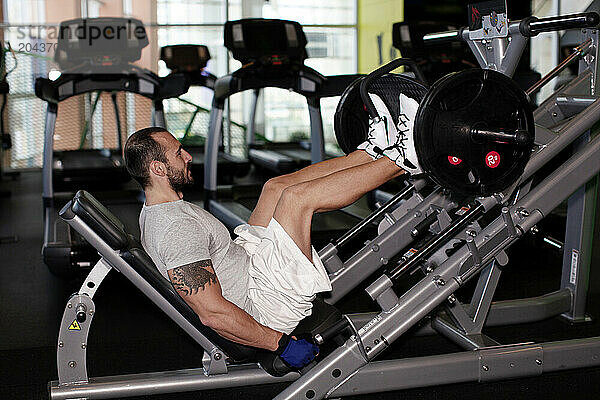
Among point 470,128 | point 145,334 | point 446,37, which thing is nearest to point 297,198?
point 470,128

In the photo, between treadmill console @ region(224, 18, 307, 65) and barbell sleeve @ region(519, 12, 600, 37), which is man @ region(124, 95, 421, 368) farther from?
treadmill console @ region(224, 18, 307, 65)

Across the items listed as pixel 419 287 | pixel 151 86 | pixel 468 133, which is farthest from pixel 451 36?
pixel 151 86

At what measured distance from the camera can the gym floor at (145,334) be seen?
8.44 ft

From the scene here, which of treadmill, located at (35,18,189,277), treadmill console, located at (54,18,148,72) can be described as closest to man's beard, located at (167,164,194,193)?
Result: treadmill, located at (35,18,189,277)

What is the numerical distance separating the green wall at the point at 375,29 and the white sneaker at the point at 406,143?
5.58 m

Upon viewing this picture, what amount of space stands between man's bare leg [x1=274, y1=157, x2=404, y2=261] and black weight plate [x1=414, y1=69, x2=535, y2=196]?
160 millimetres

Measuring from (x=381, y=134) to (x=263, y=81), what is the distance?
10.4 ft

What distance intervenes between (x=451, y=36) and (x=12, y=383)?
214 centimetres

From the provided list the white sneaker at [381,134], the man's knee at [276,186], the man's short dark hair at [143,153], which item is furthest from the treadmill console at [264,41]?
the man's short dark hair at [143,153]

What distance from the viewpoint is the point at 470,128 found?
2.18 m

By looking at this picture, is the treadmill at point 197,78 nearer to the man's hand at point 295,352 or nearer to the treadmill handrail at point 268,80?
the treadmill handrail at point 268,80

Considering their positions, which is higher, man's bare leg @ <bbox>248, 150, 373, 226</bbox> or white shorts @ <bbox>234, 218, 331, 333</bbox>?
man's bare leg @ <bbox>248, 150, 373, 226</bbox>

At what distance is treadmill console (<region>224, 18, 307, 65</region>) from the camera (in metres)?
5.48

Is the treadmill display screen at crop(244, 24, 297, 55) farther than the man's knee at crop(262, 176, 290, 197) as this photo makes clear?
Yes
